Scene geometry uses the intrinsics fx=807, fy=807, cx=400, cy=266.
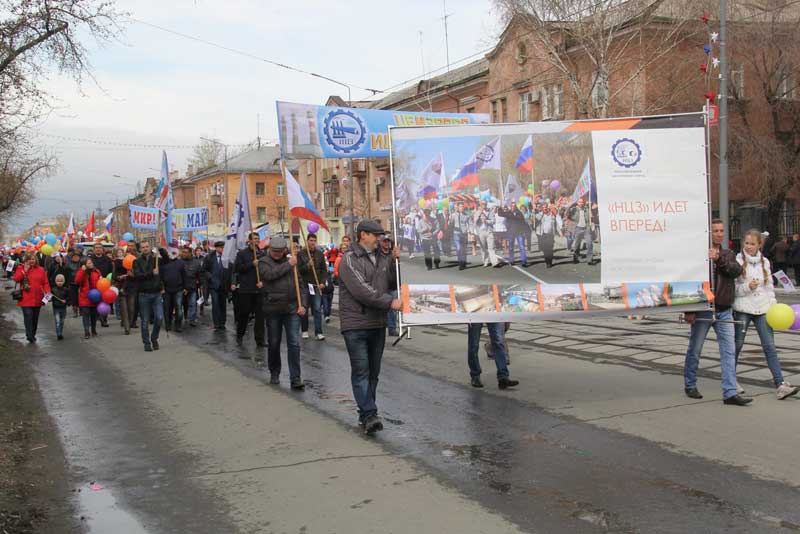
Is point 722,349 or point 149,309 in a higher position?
point 149,309

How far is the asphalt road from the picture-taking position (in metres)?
4.93

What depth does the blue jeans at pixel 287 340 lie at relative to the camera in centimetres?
955

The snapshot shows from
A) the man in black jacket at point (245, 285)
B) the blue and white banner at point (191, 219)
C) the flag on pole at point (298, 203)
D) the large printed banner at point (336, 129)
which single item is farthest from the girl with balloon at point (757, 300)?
the blue and white banner at point (191, 219)

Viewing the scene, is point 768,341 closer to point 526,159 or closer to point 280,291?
point 526,159

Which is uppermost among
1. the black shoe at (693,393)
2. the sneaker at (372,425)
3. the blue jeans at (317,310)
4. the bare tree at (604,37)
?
the bare tree at (604,37)

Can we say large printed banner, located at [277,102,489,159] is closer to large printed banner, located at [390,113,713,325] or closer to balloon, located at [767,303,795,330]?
large printed banner, located at [390,113,713,325]

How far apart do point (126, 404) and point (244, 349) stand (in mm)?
4464

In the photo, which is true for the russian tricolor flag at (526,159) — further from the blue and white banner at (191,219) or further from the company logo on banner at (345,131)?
the blue and white banner at (191,219)

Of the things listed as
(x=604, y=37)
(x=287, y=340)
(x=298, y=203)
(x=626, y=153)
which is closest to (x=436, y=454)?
(x=626, y=153)

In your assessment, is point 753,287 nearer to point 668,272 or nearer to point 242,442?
point 668,272

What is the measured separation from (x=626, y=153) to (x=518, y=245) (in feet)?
4.57

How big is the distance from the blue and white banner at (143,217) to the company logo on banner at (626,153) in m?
17.4

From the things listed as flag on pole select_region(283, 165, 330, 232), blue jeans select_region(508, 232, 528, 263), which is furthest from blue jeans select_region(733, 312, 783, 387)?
flag on pole select_region(283, 165, 330, 232)

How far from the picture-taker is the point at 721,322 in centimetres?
792
